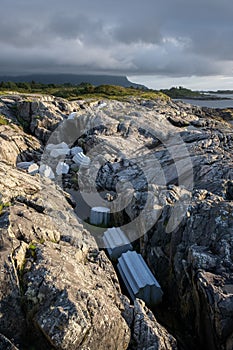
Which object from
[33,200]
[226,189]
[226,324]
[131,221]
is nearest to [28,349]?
[226,324]

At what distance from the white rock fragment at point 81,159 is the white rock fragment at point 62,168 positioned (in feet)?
4.27

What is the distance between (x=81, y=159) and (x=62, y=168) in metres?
2.14

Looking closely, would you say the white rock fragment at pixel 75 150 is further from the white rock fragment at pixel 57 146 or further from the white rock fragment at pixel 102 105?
the white rock fragment at pixel 102 105

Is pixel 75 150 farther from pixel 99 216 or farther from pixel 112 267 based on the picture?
pixel 112 267

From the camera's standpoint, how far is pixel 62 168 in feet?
82.4

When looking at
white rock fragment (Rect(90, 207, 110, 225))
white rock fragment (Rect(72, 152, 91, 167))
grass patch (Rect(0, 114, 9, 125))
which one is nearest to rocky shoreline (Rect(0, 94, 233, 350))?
white rock fragment (Rect(90, 207, 110, 225))

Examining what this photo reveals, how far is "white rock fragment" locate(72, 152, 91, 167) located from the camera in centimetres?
2576

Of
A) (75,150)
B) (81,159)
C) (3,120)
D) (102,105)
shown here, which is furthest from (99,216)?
(102,105)

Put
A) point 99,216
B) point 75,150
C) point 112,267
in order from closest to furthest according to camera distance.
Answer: point 112,267, point 99,216, point 75,150

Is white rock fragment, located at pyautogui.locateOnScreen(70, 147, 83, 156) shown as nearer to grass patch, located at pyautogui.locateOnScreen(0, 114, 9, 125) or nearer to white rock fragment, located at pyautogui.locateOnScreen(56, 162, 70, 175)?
white rock fragment, located at pyautogui.locateOnScreen(56, 162, 70, 175)

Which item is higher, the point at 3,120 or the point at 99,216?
the point at 3,120

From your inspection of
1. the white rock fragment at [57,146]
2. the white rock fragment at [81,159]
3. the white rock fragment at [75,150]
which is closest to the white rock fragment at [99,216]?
the white rock fragment at [81,159]

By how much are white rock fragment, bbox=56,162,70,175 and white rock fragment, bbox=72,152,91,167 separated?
51.3 inches

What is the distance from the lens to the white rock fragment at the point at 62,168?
24.8 m
